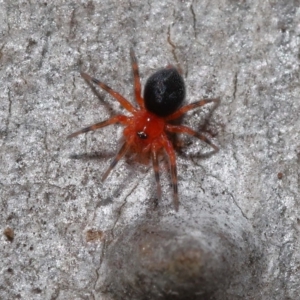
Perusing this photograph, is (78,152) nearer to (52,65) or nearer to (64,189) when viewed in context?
(64,189)

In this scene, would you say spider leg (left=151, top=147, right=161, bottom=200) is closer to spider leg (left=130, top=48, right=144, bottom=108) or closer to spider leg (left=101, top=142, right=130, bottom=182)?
spider leg (left=101, top=142, right=130, bottom=182)

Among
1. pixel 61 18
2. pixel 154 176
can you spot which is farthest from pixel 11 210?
pixel 61 18

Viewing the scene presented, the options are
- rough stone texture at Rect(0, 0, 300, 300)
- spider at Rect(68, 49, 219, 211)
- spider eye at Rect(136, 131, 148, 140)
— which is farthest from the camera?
spider eye at Rect(136, 131, 148, 140)

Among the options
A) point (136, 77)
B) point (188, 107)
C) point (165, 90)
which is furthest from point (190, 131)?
point (136, 77)

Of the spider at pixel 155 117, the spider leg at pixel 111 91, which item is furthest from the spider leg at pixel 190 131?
the spider leg at pixel 111 91

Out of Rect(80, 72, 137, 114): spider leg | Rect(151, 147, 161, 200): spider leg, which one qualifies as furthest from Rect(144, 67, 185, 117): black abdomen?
Rect(151, 147, 161, 200): spider leg

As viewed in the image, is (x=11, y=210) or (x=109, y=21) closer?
(x=11, y=210)

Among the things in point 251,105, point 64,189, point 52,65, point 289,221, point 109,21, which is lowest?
point 289,221

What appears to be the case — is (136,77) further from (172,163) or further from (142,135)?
(172,163)
